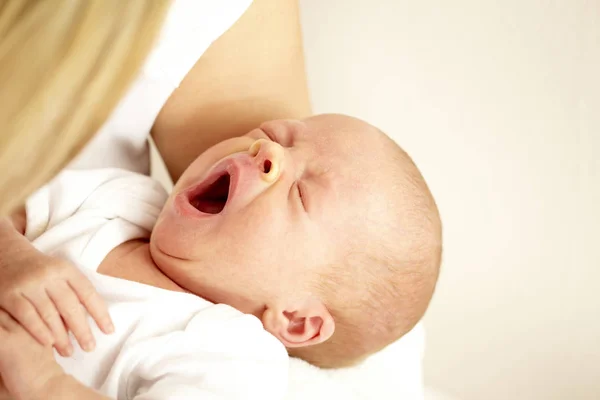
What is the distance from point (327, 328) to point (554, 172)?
0.65 meters

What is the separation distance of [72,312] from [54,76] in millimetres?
297

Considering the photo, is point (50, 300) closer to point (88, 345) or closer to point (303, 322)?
point (88, 345)

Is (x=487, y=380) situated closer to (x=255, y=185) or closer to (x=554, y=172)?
(x=554, y=172)

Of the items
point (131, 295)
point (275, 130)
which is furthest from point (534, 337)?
point (131, 295)

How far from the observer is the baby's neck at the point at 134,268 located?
952 millimetres

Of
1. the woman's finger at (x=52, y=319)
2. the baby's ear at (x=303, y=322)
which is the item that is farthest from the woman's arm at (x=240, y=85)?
the woman's finger at (x=52, y=319)

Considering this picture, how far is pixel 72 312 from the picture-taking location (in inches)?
31.6

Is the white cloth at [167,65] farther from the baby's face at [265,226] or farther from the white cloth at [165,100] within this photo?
the baby's face at [265,226]

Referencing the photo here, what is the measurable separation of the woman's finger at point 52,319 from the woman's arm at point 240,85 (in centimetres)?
48

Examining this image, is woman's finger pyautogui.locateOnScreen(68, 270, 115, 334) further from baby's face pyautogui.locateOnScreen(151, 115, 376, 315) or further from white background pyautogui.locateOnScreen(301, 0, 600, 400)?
white background pyautogui.locateOnScreen(301, 0, 600, 400)

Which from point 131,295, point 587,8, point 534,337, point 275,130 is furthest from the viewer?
point 534,337

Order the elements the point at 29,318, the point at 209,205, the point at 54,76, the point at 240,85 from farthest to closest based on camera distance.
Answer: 1. the point at 240,85
2. the point at 209,205
3. the point at 29,318
4. the point at 54,76

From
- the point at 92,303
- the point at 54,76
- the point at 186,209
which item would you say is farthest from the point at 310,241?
the point at 54,76

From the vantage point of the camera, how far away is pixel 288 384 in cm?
100
